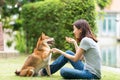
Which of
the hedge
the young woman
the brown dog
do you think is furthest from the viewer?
the hedge

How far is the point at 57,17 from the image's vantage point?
51.0 ft

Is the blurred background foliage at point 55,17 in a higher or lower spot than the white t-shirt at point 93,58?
lower

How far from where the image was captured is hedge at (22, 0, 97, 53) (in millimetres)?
14781

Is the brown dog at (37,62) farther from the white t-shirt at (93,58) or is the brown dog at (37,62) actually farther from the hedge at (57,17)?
the hedge at (57,17)

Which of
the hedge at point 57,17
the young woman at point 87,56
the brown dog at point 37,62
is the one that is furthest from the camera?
the hedge at point 57,17

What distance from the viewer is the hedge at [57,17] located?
582 inches

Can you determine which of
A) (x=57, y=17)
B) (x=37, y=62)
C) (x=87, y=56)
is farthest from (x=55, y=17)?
(x=87, y=56)

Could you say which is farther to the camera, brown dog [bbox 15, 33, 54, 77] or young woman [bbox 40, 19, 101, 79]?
brown dog [bbox 15, 33, 54, 77]

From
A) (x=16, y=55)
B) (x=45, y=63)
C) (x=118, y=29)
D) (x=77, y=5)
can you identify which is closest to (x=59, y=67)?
(x=45, y=63)

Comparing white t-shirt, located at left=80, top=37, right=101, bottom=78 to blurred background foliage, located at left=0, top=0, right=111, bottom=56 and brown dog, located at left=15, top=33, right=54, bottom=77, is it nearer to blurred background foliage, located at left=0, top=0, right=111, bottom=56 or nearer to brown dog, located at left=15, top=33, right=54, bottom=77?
brown dog, located at left=15, top=33, right=54, bottom=77

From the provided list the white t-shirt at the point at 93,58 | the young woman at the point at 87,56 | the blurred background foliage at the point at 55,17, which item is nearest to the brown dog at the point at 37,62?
the young woman at the point at 87,56

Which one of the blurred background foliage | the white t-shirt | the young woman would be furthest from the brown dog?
the blurred background foliage

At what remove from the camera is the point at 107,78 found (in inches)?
402

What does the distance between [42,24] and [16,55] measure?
57.8 inches
